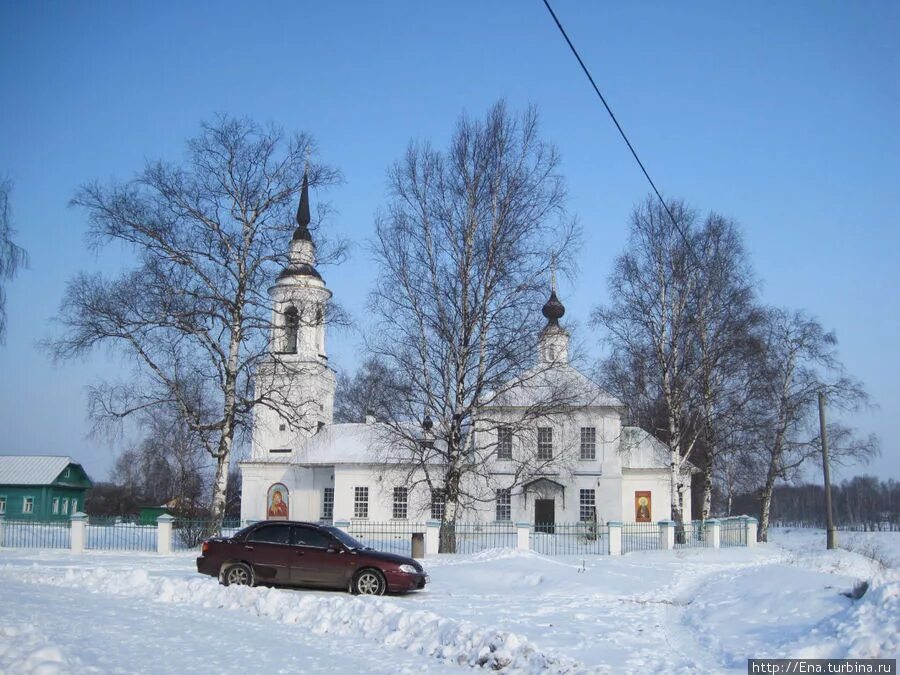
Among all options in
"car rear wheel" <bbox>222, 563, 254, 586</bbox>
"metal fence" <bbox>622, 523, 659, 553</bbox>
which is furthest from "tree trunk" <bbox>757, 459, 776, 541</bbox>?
"car rear wheel" <bbox>222, 563, 254, 586</bbox>

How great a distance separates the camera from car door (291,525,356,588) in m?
15.7

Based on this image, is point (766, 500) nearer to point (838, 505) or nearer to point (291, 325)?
point (291, 325)

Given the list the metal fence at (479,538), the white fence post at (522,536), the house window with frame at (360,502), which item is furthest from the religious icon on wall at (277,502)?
the white fence post at (522,536)

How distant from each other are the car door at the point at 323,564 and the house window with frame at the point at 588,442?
2508cm

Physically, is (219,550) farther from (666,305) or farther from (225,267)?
(666,305)

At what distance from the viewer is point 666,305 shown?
103 ft

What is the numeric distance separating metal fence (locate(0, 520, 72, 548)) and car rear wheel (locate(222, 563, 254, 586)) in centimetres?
1466

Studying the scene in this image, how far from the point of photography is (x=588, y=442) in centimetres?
3959

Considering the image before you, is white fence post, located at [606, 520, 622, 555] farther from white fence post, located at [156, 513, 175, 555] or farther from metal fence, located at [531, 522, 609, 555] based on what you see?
white fence post, located at [156, 513, 175, 555]

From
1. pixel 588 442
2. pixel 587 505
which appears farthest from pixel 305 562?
pixel 588 442

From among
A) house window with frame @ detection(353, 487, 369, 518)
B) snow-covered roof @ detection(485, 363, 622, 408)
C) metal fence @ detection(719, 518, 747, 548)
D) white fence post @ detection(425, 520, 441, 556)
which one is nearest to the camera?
white fence post @ detection(425, 520, 441, 556)

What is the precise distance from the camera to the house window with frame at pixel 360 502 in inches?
1599

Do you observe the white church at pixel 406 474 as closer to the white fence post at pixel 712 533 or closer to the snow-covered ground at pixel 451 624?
the white fence post at pixel 712 533

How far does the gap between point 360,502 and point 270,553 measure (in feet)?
82.4
